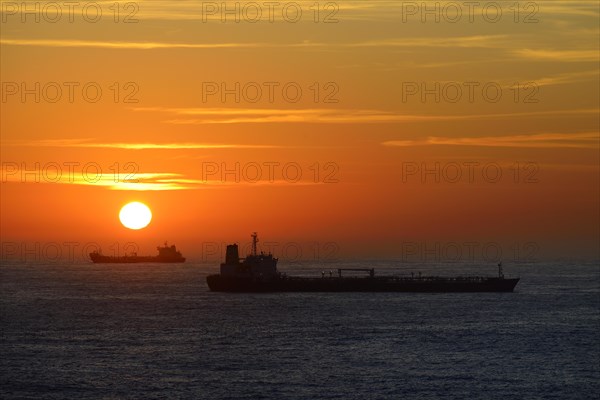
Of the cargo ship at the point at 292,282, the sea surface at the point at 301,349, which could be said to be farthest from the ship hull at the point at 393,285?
the sea surface at the point at 301,349

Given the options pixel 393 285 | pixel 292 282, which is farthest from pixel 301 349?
pixel 393 285

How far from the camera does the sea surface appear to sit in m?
Answer: 68.2

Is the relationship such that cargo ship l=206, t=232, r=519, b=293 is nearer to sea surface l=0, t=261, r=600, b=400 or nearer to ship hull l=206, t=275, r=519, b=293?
ship hull l=206, t=275, r=519, b=293

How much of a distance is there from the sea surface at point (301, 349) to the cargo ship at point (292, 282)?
974cm

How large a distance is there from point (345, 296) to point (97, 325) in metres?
56.2

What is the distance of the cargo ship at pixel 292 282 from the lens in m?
155

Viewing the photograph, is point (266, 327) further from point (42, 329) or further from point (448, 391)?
point (448, 391)

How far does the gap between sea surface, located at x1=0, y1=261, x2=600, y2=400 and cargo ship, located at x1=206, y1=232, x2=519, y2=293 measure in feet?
31.9

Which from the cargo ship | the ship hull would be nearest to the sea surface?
the cargo ship

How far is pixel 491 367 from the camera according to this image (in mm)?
78375

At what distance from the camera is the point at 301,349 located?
86.9m

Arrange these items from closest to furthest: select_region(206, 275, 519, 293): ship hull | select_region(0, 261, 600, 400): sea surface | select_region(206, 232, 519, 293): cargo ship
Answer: select_region(0, 261, 600, 400): sea surface < select_region(206, 232, 519, 293): cargo ship < select_region(206, 275, 519, 293): ship hull

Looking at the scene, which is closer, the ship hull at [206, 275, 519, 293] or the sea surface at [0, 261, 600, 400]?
the sea surface at [0, 261, 600, 400]

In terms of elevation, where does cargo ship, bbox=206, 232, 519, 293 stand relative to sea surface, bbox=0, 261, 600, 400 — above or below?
above
